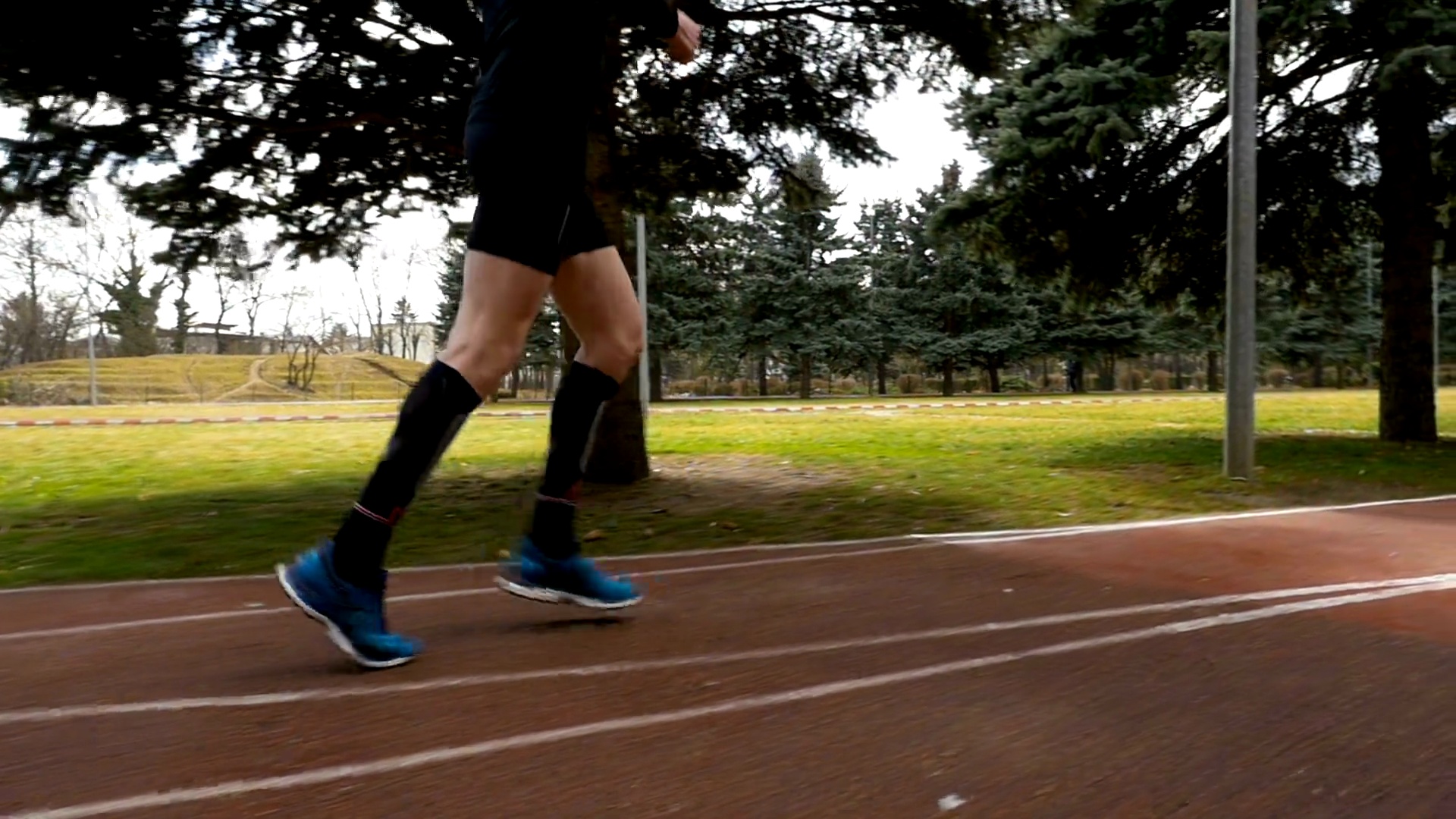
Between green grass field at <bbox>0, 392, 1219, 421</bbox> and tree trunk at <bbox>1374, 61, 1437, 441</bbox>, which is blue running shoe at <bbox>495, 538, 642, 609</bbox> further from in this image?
green grass field at <bbox>0, 392, 1219, 421</bbox>

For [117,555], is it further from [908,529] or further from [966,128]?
[966,128]

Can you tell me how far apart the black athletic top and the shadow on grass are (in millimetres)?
2839

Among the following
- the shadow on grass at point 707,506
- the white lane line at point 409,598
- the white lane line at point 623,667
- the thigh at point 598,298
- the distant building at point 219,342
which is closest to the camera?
the white lane line at point 623,667

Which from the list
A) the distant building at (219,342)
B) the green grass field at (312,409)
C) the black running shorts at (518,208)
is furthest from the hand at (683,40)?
the distant building at (219,342)

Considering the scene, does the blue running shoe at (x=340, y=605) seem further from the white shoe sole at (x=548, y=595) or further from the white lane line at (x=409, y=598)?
the white lane line at (x=409, y=598)

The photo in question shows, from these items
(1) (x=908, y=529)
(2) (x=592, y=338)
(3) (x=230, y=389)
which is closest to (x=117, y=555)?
(2) (x=592, y=338)

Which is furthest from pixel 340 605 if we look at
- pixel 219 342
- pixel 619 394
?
pixel 219 342

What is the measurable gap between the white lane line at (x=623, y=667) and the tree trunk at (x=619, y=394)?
531 centimetres

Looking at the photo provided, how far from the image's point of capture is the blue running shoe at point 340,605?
2559mm

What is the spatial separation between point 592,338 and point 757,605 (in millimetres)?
1173

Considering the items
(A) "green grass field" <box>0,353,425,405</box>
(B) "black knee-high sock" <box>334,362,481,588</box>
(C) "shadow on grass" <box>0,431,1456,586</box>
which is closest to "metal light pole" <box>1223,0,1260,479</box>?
(C) "shadow on grass" <box>0,431,1456,586</box>

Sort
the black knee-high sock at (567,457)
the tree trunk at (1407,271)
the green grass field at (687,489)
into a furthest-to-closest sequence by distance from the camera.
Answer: the tree trunk at (1407,271) < the green grass field at (687,489) < the black knee-high sock at (567,457)

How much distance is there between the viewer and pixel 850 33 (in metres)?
9.16

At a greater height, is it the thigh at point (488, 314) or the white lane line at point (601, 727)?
the thigh at point (488, 314)
